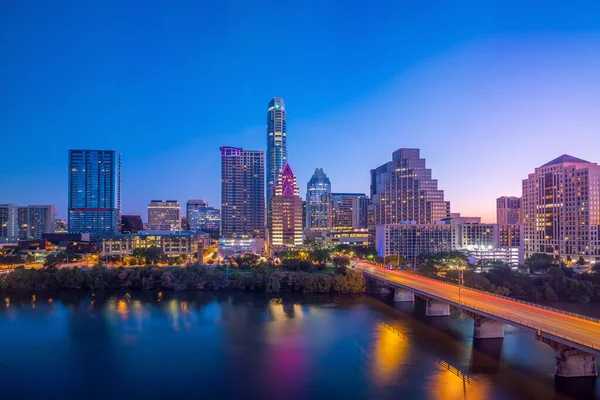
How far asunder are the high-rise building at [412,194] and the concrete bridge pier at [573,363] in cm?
8529

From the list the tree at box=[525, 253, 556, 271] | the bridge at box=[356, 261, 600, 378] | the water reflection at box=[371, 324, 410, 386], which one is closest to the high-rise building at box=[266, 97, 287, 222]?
the tree at box=[525, 253, 556, 271]

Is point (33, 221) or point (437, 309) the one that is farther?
point (33, 221)

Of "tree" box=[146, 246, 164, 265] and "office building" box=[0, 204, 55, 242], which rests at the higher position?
"office building" box=[0, 204, 55, 242]

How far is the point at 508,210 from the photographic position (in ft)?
431

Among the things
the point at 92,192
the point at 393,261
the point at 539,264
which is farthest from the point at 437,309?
the point at 92,192

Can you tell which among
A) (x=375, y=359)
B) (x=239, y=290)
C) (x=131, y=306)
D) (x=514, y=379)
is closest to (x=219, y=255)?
(x=239, y=290)

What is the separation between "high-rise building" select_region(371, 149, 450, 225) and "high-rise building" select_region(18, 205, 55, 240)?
376 ft

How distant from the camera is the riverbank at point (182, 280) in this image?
2085 inches

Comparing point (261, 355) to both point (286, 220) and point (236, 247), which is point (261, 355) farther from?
point (286, 220)

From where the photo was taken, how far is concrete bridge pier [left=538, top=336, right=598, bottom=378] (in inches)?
886

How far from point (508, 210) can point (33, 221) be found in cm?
15593

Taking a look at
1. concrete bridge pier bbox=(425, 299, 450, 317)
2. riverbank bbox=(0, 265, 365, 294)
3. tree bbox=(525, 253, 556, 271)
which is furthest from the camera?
tree bbox=(525, 253, 556, 271)

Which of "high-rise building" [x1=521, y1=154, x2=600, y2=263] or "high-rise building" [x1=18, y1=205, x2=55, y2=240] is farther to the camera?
"high-rise building" [x1=18, y1=205, x2=55, y2=240]

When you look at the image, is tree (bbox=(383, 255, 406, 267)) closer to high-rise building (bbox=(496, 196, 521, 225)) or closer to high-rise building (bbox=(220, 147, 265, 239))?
high-rise building (bbox=(220, 147, 265, 239))
